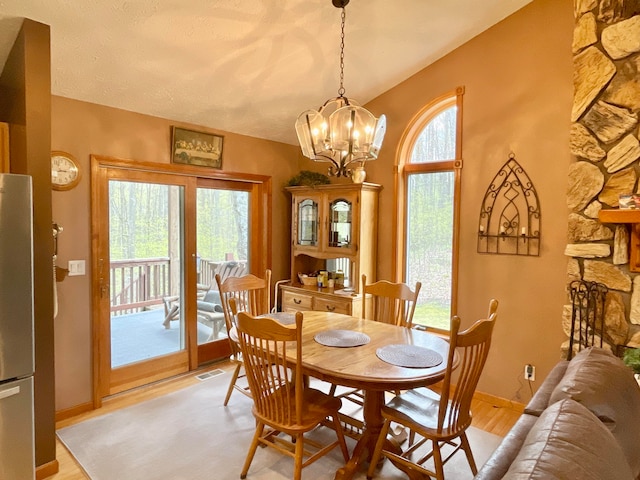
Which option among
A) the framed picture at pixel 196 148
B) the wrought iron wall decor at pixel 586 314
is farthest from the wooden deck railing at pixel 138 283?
the wrought iron wall decor at pixel 586 314

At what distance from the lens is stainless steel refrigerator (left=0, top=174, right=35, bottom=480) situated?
6.39 feet

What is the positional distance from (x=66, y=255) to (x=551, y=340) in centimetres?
377

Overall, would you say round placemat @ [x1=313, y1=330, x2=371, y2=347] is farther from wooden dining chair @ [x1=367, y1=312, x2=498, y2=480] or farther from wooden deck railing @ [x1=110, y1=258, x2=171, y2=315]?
wooden deck railing @ [x1=110, y1=258, x2=171, y2=315]

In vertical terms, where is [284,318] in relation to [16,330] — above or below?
below

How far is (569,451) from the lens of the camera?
1063 mm

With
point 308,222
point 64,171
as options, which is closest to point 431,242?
point 308,222

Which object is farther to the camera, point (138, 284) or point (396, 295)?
point (138, 284)

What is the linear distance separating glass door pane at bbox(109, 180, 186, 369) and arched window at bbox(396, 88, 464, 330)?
7.26ft

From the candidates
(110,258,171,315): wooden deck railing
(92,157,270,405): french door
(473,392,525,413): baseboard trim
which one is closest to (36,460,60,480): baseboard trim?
(92,157,270,405): french door

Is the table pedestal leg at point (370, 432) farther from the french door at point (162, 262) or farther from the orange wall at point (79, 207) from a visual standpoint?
the orange wall at point (79, 207)

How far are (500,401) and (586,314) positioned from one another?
1.09 meters

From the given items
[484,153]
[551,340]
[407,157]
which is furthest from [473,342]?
[407,157]

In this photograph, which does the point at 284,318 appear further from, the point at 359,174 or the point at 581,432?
the point at 581,432

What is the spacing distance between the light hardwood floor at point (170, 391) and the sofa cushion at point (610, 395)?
133 centimetres
